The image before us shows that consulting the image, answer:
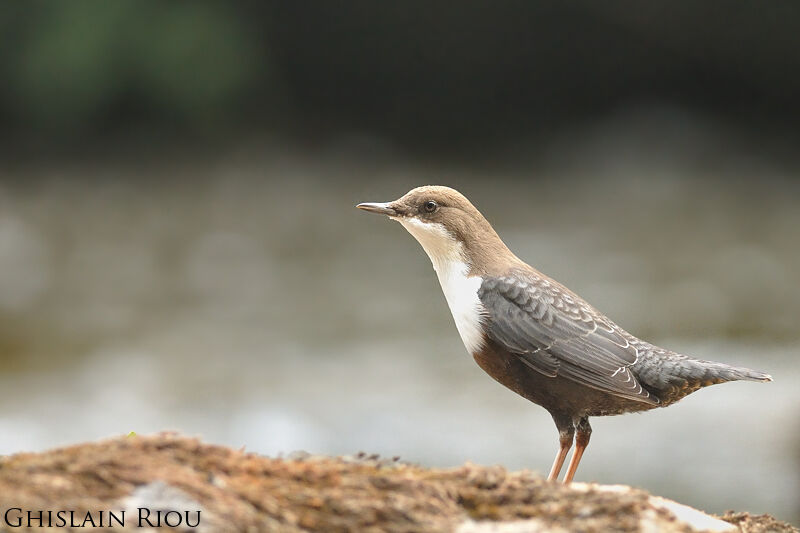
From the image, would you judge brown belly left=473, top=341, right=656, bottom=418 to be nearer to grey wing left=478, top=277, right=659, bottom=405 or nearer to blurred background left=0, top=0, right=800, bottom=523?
grey wing left=478, top=277, right=659, bottom=405

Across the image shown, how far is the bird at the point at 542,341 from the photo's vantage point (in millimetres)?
3660

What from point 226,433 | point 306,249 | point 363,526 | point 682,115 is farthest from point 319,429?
point 682,115

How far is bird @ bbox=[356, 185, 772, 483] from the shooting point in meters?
3.66

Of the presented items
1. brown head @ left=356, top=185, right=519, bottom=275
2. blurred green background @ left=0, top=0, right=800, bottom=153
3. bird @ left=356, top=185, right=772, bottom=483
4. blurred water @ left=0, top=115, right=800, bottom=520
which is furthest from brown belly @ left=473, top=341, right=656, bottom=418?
blurred green background @ left=0, top=0, right=800, bottom=153

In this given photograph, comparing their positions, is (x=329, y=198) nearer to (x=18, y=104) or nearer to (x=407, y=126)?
(x=407, y=126)

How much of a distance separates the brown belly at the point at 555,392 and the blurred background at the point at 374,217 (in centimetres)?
405

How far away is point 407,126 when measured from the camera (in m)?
13.8

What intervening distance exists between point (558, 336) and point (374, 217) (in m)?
8.70

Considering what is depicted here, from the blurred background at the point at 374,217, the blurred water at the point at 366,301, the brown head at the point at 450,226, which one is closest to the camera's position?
the brown head at the point at 450,226

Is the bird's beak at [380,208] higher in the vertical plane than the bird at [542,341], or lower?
higher

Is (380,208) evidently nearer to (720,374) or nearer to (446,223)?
(446,223)

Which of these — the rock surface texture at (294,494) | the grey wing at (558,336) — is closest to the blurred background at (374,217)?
the grey wing at (558,336)

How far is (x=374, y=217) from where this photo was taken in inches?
487

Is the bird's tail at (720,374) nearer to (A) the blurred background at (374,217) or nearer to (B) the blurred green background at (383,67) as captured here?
(A) the blurred background at (374,217)
